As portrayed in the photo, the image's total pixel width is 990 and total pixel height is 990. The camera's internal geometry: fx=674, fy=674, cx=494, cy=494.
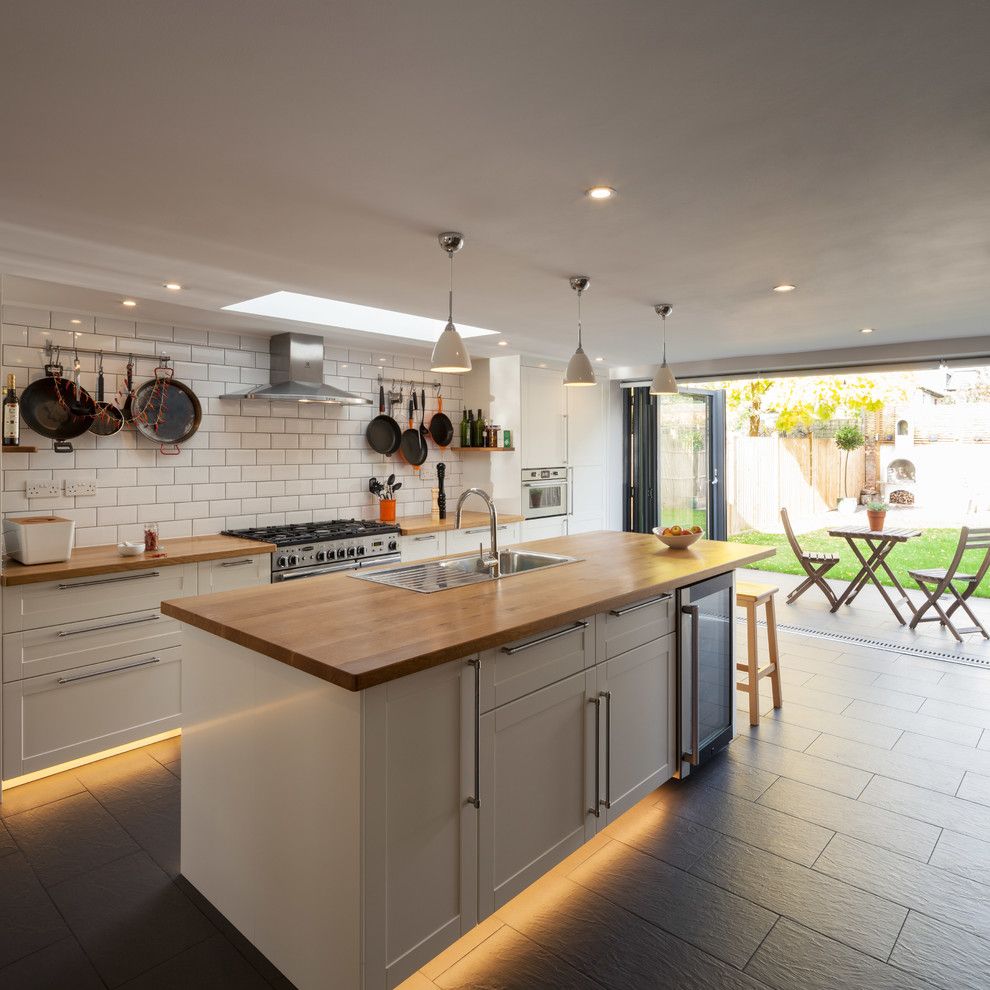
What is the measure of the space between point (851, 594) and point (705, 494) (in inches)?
68.7

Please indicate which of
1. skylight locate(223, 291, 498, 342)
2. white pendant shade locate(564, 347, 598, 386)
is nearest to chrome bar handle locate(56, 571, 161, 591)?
skylight locate(223, 291, 498, 342)

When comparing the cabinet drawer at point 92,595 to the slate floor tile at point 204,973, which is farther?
the cabinet drawer at point 92,595

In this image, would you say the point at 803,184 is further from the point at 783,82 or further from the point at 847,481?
the point at 847,481

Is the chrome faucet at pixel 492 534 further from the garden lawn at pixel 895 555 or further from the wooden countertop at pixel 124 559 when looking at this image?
the garden lawn at pixel 895 555

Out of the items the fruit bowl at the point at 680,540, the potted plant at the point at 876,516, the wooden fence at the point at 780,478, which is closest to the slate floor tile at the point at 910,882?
the fruit bowl at the point at 680,540

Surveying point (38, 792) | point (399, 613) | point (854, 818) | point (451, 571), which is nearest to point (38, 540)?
point (38, 792)

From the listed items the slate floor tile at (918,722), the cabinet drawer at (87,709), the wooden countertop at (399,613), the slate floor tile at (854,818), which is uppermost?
the wooden countertop at (399,613)

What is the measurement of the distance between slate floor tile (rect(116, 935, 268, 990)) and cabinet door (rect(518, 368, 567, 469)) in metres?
4.09

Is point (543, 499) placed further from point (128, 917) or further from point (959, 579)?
point (128, 917)

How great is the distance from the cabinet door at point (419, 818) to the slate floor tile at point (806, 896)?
0.96 m

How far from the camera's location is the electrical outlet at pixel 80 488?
3598 mm

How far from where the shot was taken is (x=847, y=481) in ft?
30.6

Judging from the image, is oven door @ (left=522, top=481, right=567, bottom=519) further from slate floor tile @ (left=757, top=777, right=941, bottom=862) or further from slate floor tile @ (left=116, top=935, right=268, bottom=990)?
slate floor tile @ (left=116, top=935, right=268, bottom=990)

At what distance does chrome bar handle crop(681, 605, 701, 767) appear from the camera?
286 cm
